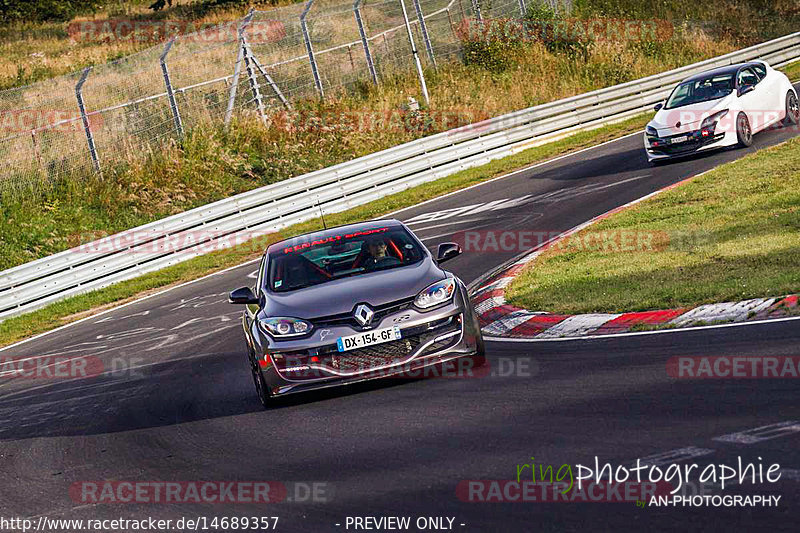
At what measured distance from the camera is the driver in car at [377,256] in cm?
979

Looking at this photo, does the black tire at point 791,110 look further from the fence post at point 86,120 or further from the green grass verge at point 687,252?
the fence post at point 86,120

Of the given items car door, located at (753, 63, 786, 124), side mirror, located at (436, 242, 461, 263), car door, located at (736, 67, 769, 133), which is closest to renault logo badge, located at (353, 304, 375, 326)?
side mirror, located at (436, 242, 461, 263)

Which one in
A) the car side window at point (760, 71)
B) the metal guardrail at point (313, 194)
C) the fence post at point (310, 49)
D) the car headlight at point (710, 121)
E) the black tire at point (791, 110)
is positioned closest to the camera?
the car headlight at point (710, 121)

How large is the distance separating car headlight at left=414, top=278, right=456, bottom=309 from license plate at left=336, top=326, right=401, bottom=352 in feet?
1.42

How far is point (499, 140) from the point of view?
30.0 meters

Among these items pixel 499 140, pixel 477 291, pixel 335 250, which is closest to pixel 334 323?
pixel 335 250

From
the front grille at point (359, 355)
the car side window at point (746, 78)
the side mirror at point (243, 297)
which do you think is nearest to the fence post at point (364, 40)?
the car side window at point (746, 78)

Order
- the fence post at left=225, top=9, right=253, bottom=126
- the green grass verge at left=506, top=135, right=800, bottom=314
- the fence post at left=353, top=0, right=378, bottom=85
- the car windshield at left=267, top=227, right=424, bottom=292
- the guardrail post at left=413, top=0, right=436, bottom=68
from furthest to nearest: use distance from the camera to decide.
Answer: the guardrail post at left=413, top=0, right=436, bottom=68
the fence post at left=353, top=0, right=378, bottom=85
the fence post at left=225, top=9, right=253, bottom=126
the green grass verge at left=506, top=135, right=800, bottom=314
the car windshield at left=267, top=227, right=424, bottom=292

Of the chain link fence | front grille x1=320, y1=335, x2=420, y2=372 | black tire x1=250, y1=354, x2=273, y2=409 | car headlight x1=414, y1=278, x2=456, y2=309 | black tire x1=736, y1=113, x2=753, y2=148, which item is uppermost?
the chain link fence

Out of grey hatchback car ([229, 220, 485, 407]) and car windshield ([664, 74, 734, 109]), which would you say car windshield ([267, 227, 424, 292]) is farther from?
car windshield ([664, 74, 734, 109])

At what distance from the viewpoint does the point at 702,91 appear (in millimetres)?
21531

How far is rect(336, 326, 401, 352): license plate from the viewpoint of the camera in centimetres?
857

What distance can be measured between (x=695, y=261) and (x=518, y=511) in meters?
7.16

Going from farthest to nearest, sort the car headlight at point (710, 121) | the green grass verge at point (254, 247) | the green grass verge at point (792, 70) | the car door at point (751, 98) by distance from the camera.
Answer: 1. the green grass verge at point (792, 70)
2. the car door at point (751, 98)
3. the car headlight at point (710, 121)
4. the green grass verge at point (254, 247)
